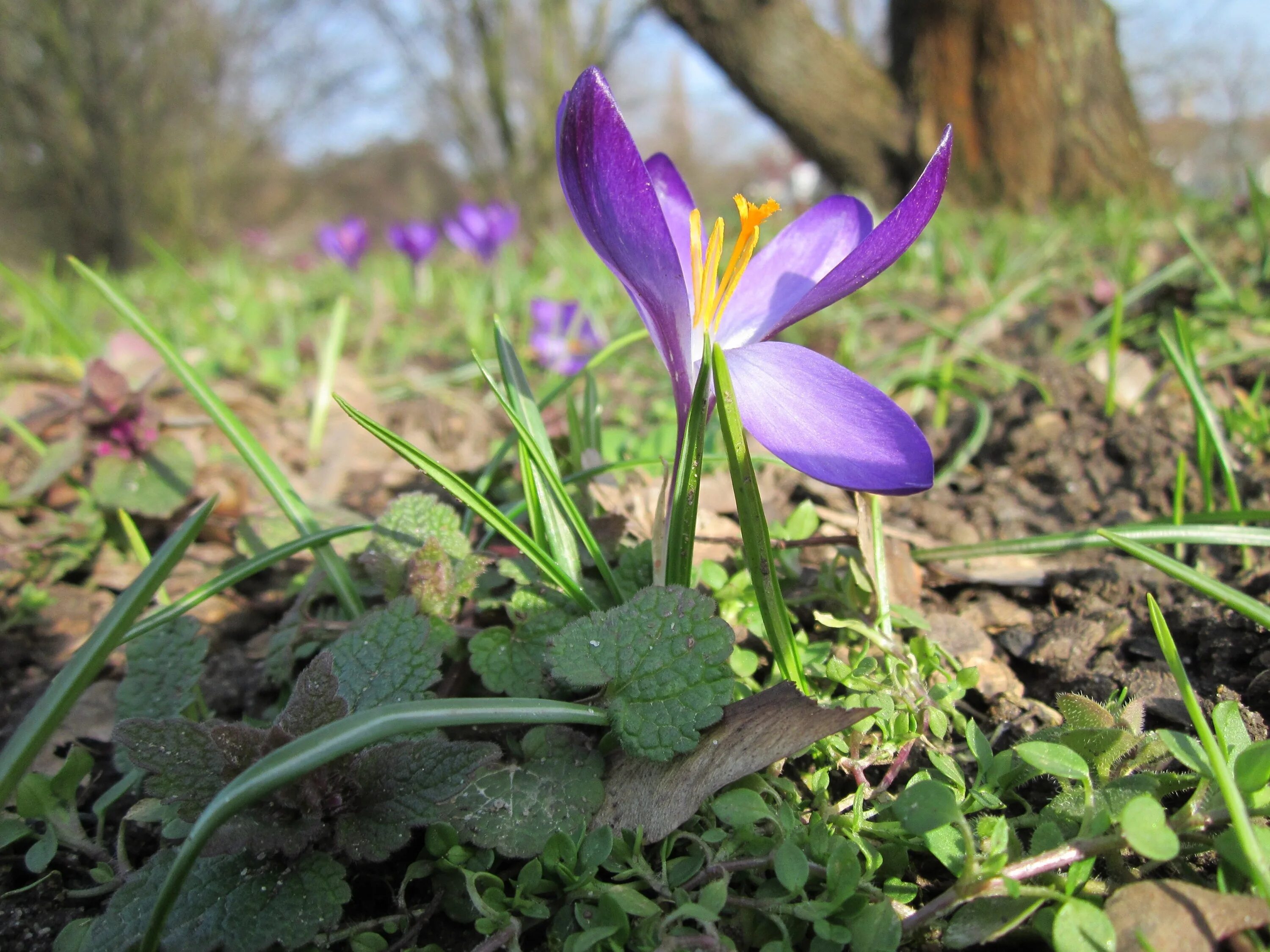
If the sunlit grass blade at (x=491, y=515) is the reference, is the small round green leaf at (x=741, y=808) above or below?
below

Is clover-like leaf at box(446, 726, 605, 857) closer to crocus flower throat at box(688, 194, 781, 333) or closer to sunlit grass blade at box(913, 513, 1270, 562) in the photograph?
crocus flower throat at box(688, 194, 781, 333)

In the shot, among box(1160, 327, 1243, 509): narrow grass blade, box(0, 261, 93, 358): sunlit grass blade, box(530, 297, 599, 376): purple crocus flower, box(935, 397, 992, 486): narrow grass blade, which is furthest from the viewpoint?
box(530, 297, 599, 376): purple crocus flower

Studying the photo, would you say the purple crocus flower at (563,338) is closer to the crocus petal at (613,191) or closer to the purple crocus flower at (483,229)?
the purple crocus flower at (483,229)

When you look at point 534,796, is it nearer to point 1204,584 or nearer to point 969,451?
point 1204,584

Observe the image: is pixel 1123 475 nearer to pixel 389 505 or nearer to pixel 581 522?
pixel 581 522

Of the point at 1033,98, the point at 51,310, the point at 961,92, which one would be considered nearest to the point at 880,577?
the point at 51,310

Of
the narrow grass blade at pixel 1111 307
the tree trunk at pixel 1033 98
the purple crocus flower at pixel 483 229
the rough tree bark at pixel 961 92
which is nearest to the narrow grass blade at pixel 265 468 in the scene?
the narrow grass blade at pixel 1111 307

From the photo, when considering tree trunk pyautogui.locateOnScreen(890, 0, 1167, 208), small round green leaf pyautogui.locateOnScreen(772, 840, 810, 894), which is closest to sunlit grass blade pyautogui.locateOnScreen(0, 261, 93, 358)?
small round green leaf pyautogui.locateOnScreen(772, 840, 810, 894)
